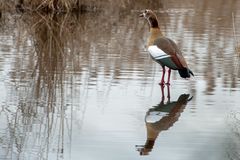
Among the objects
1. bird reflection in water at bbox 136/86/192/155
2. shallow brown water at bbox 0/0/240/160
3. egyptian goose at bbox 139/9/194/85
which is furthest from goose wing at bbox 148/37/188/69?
bird reflection in water at bbox 136/86/192/155

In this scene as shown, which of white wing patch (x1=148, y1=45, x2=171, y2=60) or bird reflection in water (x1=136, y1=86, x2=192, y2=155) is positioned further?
white wing patch (x1=148, y1=45, x2=171, y2=60)

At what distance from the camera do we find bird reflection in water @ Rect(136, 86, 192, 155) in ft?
22.6

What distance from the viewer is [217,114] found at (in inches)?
327

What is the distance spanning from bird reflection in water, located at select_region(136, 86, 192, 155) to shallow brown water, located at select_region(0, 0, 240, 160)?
0.4 inches

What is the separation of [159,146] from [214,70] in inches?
194

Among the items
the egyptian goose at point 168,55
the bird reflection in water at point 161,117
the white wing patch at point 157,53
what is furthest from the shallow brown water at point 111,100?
the white wing patch at point 157,53

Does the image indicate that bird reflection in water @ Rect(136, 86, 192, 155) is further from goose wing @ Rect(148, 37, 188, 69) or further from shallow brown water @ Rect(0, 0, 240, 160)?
goose wing @ Rect(148, 37, 188, 69)

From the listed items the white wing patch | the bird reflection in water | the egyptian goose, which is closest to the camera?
the bird reflection in water

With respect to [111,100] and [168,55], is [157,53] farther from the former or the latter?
[111,100]

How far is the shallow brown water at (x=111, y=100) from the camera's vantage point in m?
6.74

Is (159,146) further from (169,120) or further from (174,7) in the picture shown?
(174,7)

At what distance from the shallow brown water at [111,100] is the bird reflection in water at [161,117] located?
0.03 ft

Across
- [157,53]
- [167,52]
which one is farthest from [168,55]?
[157,53]

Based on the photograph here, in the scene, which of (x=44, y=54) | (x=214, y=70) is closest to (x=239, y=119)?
(x=214, y=70)
